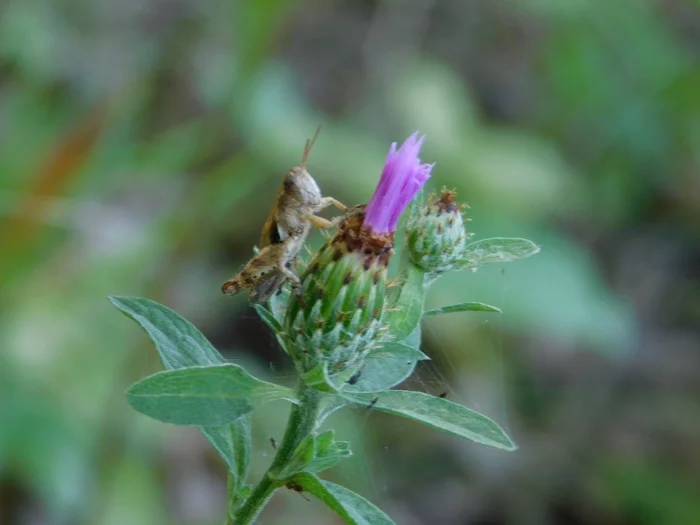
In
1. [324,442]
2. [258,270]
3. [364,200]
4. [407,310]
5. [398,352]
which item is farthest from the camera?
[364,200]

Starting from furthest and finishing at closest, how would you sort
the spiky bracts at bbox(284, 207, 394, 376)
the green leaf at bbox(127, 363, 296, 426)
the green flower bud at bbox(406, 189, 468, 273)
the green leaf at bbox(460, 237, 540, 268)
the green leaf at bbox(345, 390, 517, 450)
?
the green flower bud at bbox(406, 189, 468, 273)
the green leaf at bbox(460, 237, 540, 268)
the spiky bracts at bbox(284, 207, 394, 376)
the green leaf at bbox(345, 390, 517, 450)
the green leaf at bbox(127, 363, 296, 426)

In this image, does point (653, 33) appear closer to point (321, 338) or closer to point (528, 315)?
point (528, 315)

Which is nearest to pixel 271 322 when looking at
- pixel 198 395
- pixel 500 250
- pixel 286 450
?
pixel 286 450

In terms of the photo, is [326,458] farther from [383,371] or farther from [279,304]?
[279,304]

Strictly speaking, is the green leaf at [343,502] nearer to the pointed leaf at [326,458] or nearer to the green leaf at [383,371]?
the pointed leaf at [326,458]

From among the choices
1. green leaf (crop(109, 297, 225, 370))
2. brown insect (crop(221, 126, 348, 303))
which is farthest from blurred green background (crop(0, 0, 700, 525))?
green leaf (crop(109, 297, 225, 370))

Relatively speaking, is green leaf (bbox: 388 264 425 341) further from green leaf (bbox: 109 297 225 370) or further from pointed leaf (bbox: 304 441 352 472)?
green leaf (bbox: 109 297 225 370)
